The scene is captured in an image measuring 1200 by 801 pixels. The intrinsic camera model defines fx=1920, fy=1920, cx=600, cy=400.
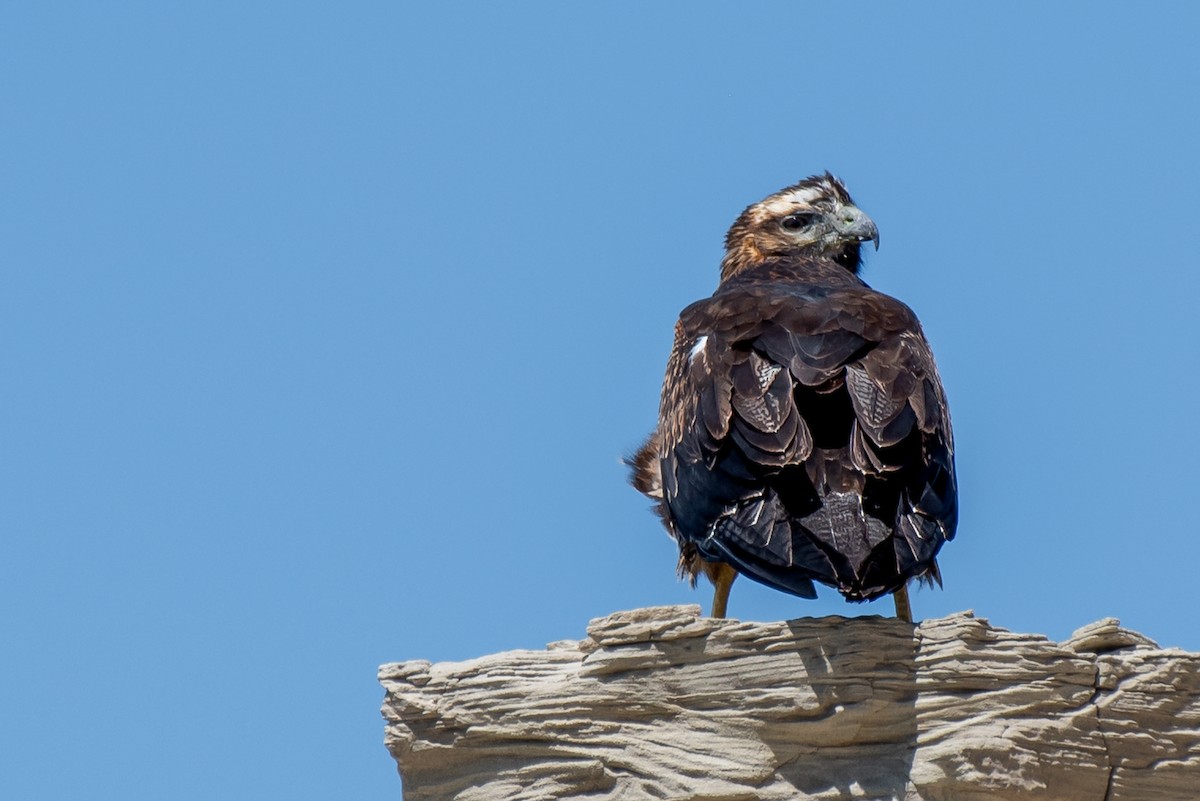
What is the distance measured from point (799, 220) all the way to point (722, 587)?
9.86 ft

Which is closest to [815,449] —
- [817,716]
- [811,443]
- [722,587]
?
[811,443]

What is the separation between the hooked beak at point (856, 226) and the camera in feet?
38.5

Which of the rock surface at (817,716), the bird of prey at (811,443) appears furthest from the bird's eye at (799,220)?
the rock surface at (817,716)

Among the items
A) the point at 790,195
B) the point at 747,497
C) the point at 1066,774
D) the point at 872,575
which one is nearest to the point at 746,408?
the point at 747,497

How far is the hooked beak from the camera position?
11.7 meters

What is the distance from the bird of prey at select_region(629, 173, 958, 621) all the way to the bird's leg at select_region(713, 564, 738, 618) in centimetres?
45

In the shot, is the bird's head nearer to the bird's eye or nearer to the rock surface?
the bird's eye

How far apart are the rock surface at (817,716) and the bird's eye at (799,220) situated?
4.48 meters

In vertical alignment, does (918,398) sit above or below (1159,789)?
above

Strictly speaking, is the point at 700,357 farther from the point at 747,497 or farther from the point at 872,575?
the point at 872,575

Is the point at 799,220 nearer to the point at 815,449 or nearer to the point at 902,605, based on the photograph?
the point at 902,605

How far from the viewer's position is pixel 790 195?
39.7 ft

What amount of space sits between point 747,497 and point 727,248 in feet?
14.9

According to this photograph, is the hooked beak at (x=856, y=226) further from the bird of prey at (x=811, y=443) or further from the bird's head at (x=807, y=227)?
the bird of prey at (x=811, y=443)
